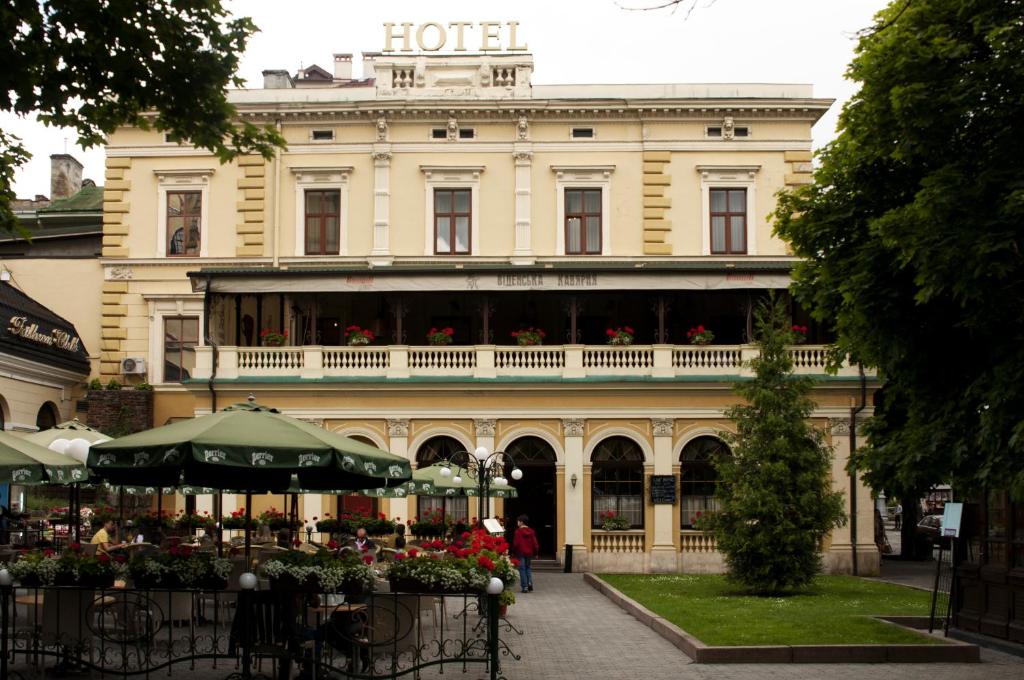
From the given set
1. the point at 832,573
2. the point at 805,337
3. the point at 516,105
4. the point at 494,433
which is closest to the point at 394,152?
the point at 516,105

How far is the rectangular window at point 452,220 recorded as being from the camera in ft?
134

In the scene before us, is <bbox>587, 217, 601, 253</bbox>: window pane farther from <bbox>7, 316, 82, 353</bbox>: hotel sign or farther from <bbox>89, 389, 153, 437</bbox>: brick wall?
<bbox>7, 316, 82, 353</bbox>: hotel sign

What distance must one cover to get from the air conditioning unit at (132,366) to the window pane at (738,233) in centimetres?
1894

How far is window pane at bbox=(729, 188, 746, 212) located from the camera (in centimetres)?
4097

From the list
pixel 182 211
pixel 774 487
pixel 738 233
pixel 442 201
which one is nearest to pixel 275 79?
pixel 182 211

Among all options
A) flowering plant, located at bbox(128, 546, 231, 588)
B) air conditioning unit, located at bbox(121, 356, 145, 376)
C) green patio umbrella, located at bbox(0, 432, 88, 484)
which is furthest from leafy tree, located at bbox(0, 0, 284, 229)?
air conditioning unit, located at bbox(121, 356, 145, 376)

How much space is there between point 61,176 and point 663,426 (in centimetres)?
3088

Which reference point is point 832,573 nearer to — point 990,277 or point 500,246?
point 500,246

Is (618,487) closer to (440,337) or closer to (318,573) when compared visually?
(440,337)

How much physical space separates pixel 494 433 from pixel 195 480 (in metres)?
20.8

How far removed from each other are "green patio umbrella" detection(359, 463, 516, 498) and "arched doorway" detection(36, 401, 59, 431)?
14.0 metres

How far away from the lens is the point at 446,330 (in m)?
37.7

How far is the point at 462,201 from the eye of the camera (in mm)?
41219

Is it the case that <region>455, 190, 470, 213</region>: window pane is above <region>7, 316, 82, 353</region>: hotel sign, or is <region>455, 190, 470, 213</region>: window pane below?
above
